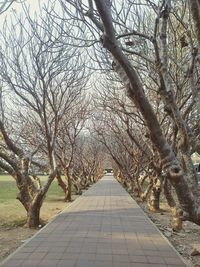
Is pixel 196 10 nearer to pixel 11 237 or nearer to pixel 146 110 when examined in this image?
pixel 146 110

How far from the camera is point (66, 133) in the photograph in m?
23.5

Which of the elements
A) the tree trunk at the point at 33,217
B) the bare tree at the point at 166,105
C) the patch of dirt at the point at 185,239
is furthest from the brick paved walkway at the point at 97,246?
the bare tree at the point at 166,105

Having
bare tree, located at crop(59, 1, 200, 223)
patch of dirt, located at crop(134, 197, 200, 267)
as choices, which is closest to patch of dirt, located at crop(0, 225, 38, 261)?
patch of dirt, located at crop(134, 197, 200, 267)

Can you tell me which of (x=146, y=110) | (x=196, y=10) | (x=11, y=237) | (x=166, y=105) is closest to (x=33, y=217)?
(x=11, y=237)

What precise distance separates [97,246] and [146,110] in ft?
15.0

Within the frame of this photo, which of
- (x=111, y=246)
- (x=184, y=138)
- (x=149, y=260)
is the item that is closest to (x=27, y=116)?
(x=111, y=246)

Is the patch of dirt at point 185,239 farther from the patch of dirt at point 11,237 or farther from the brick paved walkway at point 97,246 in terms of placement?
the patch of dirt at point 11,237

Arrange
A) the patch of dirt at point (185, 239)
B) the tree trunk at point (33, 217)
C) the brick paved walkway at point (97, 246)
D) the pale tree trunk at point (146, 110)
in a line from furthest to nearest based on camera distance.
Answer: the tree trunk at point (33, 217)
the patch of dirt at point (185, 239)
the brick paved walkway at point (97, 246)
the pale tree trunk at point (146, 110)

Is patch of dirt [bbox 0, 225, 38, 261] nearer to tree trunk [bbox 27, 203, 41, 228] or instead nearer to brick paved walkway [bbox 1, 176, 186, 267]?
tree trunk [bbox 27, 203, 41, 228]

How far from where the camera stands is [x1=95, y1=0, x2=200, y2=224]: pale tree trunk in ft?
14.9

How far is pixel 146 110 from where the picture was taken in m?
4.81

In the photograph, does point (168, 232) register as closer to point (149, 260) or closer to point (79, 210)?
point (149, 260)

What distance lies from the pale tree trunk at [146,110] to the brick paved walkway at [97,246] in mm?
2203

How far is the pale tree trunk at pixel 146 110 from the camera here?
4535 mm
